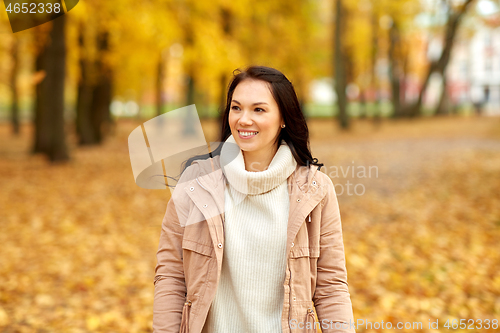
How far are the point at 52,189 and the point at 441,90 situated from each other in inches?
1090

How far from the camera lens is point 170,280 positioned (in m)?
1.93

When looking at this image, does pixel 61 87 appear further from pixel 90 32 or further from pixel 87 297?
pixel 87 297

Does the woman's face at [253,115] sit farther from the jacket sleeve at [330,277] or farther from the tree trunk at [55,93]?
the tree trunk at [55,93]

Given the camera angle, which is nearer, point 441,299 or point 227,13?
point 441,299

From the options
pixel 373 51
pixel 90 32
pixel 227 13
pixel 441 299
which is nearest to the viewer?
pixel 441 299

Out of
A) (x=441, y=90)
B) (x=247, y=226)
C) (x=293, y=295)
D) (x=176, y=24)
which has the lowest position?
(x=441, y=90)

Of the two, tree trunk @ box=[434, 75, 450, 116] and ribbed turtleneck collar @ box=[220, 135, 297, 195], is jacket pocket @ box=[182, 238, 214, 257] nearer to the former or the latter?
ribbed turtleneck collar @ box=[220, 135, 297, 195]

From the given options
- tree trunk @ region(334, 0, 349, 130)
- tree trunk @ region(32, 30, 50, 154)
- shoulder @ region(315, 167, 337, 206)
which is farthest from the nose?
tree trunk @ region(334, 0, 349, 130)

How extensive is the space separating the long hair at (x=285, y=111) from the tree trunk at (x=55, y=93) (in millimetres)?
10301

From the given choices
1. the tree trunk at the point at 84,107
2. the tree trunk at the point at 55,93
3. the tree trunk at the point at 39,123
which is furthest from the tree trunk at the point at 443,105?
the tree trunk at the point at 55,93

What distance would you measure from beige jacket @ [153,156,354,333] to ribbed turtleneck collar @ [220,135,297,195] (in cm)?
5

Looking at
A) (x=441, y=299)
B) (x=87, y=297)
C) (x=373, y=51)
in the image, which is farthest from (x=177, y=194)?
(x=373, y=51)

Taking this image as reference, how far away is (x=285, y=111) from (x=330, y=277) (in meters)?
0.77

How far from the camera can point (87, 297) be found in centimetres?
454
